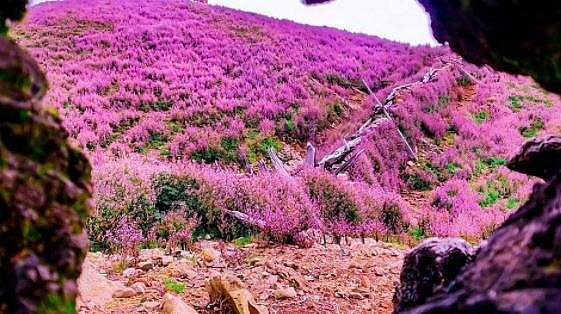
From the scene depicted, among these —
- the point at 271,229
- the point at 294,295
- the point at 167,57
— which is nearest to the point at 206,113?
the point at 167,57

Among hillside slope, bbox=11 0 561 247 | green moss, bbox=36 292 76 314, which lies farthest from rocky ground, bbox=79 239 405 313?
green moss, bbox=36 292 76 314

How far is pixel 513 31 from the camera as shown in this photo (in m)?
1.67

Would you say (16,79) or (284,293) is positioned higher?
(16,79)

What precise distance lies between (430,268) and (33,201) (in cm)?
207

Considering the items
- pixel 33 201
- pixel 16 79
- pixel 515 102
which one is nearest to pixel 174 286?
pixel 33 201

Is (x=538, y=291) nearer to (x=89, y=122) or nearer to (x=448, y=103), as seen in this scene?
(x=89, y=122)

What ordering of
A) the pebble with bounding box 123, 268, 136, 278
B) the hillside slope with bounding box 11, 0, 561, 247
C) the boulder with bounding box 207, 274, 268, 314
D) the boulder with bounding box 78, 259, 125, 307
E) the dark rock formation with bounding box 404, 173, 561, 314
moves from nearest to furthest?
the dark rock formation with bounding box 404, 173, 561, 314 → the boulder with bounding box 207, 274, 268, 314 → the boulder with bounding box 78, 259, 125, 307 → the pebble with bounding box 123, 268, 136, 278 → the hillside slope with bounding box 11, 0, 561, 247

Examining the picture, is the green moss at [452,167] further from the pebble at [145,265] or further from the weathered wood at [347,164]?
the pebble at [145,265]

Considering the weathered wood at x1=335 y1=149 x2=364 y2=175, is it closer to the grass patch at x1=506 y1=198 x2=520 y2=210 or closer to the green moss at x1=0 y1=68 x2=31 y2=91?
the grass patch at x1=506 y1=198 x2=520 y2=210

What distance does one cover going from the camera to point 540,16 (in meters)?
1.54

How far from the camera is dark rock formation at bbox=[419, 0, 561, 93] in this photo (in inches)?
60.8

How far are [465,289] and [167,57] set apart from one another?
22.1 m

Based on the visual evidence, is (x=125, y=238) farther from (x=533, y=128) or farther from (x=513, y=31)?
(x=533, y=128)

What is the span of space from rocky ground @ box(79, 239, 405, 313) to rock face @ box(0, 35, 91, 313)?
3.60 meters
